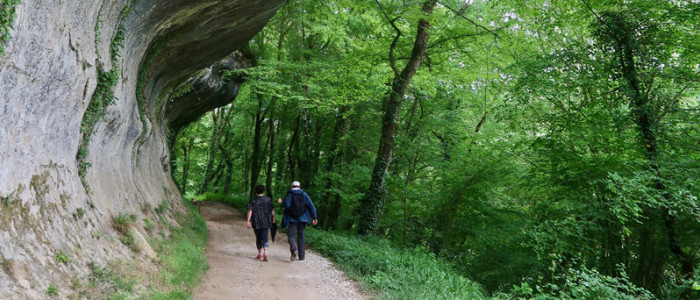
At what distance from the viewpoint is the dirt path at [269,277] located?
21.4ft

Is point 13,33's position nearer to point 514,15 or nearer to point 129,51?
point 129,51

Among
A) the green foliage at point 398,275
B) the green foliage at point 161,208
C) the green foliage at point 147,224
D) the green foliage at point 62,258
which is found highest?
the green foliage at point 161,208

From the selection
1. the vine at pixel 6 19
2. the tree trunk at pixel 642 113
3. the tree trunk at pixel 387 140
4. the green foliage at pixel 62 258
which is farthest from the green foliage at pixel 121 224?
the tree trunk at pixel 642 113

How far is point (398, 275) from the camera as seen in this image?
7.58 meters

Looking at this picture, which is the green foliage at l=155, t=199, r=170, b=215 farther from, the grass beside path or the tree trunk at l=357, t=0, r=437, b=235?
the tree trunk at l=357, t=0, r=437, b=235

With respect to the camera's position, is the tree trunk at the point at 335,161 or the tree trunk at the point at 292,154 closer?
the tree trunk at the point at 335,161

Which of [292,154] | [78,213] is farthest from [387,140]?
[292,154]

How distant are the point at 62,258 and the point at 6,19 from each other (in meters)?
2.47

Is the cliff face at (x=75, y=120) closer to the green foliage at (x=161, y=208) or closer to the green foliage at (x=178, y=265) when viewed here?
the green foliage at (x=161, y=208)

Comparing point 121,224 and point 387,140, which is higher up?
point 387,140

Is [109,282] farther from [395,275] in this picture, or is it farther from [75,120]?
[395,275]

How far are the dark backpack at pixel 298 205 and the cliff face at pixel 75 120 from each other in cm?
303

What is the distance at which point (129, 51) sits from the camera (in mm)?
7980

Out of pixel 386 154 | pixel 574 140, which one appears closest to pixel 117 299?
pixel 386 154
